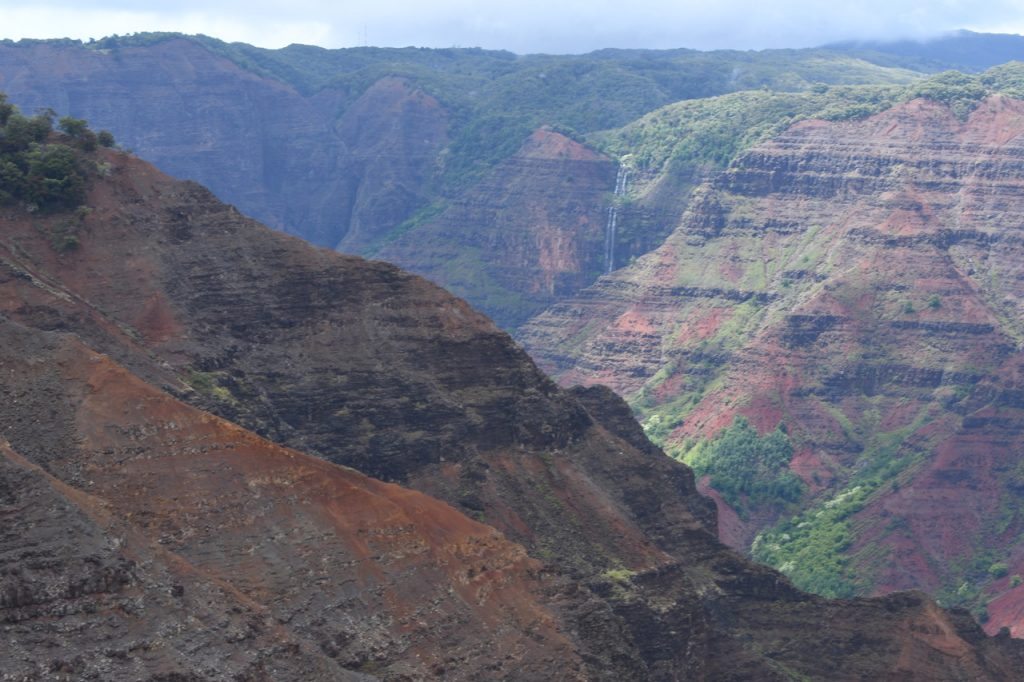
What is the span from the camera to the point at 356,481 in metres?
82.1

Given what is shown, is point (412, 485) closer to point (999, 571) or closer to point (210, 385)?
point (210, 385)

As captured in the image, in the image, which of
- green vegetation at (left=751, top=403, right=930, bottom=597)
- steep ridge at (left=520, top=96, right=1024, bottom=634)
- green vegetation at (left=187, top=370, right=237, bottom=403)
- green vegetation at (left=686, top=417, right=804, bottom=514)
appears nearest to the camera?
green vegetation at (left=187, top=370, right=237, bottom=403)

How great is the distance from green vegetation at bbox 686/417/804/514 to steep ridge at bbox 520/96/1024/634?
818 millimetres

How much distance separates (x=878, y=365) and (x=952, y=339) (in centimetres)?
554

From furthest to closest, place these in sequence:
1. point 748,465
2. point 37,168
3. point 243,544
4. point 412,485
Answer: point 748,465 < point 37,168 < point 412,485 < point 243,544

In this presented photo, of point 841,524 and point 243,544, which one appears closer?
point 243,544

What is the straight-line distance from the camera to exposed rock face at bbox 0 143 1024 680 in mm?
75938

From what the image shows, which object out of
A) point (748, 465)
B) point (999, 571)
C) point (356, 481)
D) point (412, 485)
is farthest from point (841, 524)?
point (356, 481)

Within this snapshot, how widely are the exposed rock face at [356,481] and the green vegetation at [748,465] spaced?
44210 mm

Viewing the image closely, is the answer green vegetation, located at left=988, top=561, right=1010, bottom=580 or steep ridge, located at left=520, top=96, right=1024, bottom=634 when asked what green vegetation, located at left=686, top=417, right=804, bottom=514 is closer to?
steep ridge, located at left=520, top=96, right=1024, bottom=634

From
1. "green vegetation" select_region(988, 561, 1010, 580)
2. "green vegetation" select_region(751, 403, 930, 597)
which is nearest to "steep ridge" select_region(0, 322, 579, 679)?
"green vegetation" select_region(751, 403, 930, 597)

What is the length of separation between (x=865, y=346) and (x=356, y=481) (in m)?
96.7

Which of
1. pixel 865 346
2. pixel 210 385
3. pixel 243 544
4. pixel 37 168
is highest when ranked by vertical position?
pixel 37 168

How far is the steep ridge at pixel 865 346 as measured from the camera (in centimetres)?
15125
